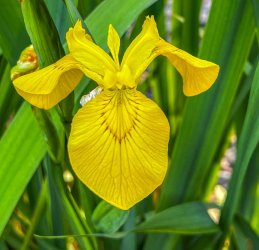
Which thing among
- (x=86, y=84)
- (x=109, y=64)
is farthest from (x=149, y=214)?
(x=109, y=64)

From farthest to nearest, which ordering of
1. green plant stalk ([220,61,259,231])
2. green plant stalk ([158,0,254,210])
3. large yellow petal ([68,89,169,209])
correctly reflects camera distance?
1. green plant stalk ([158,0,254,210])
2. green plant stalk ([220,61,259,231])
3. large yellow petal ([68,89,169,209])

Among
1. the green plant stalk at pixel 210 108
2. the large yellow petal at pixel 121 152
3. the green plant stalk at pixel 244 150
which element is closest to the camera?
the large yellow petal at pixel 121 152

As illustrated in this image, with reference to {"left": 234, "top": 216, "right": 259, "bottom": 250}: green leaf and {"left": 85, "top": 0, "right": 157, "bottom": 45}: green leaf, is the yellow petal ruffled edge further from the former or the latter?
{"left": 234, "top": 216, "right": 259, "bottom": 250}: green leaf

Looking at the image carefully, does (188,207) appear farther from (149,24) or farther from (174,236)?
(149,24)

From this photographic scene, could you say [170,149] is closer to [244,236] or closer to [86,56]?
[244,236]

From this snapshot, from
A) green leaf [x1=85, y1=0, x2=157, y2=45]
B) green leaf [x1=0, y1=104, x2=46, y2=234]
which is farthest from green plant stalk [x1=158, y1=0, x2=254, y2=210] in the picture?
green leaf [x1=0, y1=104, x2=46, y2=234]

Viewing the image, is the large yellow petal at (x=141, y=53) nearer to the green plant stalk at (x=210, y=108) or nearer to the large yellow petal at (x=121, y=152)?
the large yellow petal at (x=121, y=152)

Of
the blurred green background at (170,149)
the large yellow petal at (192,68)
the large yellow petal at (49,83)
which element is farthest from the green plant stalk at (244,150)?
the large yellow petal at (49,83)
